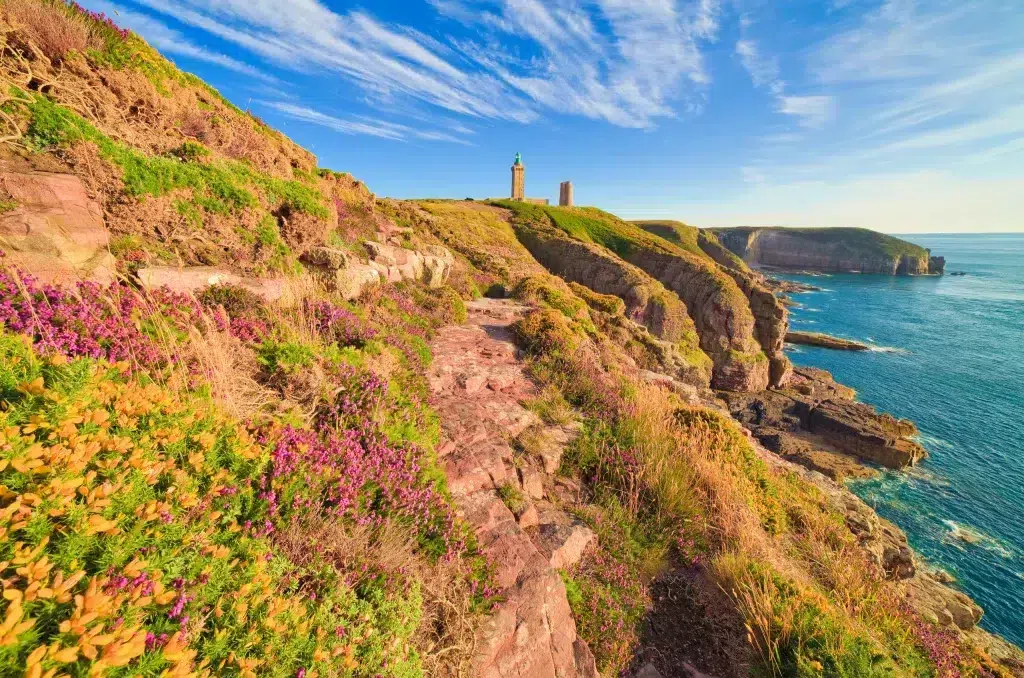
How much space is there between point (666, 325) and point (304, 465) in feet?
141

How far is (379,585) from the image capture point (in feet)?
11.3

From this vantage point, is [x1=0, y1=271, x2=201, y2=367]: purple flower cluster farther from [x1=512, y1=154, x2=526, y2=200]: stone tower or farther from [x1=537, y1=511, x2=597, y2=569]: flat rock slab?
[x1=512, y1=154, x2=526, y2=200]: stone tower

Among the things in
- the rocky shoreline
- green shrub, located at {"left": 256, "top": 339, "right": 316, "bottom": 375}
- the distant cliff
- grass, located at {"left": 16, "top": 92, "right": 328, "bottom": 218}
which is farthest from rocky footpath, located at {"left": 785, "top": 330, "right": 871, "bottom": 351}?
the distant cliff

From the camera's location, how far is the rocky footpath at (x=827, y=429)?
28.3 meters

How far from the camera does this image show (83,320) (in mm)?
3818

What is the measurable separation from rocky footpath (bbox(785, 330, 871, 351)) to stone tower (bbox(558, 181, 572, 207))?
57.0 m

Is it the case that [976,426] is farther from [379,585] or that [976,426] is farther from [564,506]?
[379,585]

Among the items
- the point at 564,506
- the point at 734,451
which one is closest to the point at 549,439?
the point at 564,506

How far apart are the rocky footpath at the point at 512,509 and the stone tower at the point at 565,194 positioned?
96927mm

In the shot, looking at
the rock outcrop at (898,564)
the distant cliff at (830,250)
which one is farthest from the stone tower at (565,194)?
the distant cliff at (830,250)

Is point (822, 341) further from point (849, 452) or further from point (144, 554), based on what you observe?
point (144, 554)

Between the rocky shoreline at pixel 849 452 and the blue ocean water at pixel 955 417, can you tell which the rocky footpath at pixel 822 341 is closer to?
the blue ocean water at pixel 955 417

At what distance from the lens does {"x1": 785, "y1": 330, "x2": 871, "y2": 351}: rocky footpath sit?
56.6m

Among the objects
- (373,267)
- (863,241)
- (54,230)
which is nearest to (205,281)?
(54,230)
